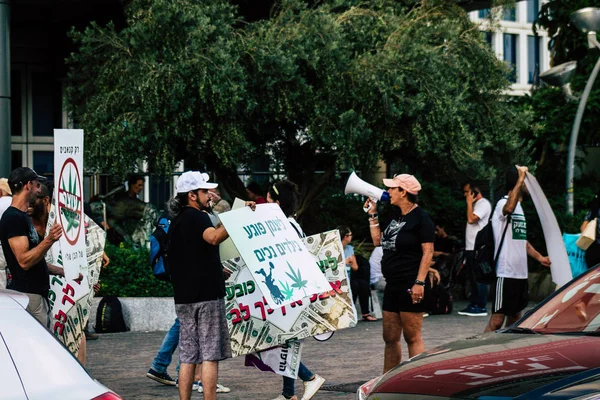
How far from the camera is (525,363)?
16.5ft

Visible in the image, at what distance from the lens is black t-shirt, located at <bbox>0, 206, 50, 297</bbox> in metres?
7.45

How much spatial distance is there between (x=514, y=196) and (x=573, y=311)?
392 cm

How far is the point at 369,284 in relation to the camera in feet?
52.7

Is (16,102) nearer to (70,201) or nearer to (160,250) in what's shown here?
(160,250)

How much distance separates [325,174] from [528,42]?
1800 inches

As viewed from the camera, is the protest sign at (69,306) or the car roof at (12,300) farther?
the protest sign at (69,306)

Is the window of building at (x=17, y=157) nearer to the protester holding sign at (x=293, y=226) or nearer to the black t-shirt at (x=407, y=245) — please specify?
the protester holding sign at (x=293, y=226)

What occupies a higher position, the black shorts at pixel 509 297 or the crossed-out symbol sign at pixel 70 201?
the crossed-out symbol sign at pixel 70 201

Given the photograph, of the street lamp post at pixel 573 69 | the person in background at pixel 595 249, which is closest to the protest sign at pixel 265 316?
the person in background at pixel 595 249

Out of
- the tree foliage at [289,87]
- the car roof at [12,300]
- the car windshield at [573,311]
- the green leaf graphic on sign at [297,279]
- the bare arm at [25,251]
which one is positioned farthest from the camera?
the tree foliage at [289,87]

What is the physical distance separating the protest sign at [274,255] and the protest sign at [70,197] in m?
1.04

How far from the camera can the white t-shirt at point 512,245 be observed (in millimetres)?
10070

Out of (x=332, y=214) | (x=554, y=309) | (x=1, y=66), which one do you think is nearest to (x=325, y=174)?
(x=332, y=214)

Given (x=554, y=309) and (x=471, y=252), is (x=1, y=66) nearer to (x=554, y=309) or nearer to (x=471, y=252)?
→ (x=471, y=252)
